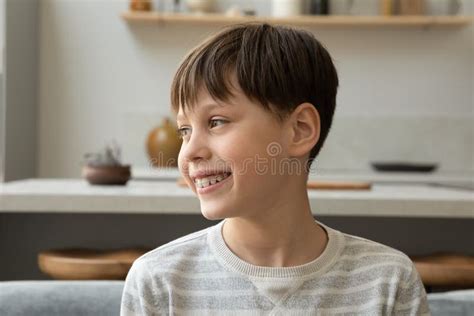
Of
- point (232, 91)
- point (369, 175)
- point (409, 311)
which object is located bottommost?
point (369, 175)

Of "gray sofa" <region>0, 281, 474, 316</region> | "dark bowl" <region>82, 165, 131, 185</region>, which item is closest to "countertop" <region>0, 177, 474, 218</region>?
"dark bowl" <region>82, 165, 131, 185</region>

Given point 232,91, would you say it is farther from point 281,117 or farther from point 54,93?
point 54,93

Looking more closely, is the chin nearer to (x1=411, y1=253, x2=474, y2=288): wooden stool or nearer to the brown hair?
the brown hair

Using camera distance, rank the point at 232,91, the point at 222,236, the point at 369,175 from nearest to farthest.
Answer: the point at 232,91
the point at 222,236
the point at 369,175

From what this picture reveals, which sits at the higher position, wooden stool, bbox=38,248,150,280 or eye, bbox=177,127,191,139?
eye, bbox=177,127,191,139

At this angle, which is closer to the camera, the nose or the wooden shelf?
the nose

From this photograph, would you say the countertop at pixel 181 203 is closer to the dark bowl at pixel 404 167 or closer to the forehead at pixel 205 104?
the forehead at pixel 205 104

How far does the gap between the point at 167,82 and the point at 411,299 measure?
4127mm

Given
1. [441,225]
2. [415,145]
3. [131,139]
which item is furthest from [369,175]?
[441,225]

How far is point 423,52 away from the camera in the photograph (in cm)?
508

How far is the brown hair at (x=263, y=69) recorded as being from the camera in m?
1.06

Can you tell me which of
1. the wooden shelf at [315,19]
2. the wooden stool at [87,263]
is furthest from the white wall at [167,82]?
the wooden stool at [87,263]

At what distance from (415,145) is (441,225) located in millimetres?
2762

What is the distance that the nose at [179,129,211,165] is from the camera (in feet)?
3.41
